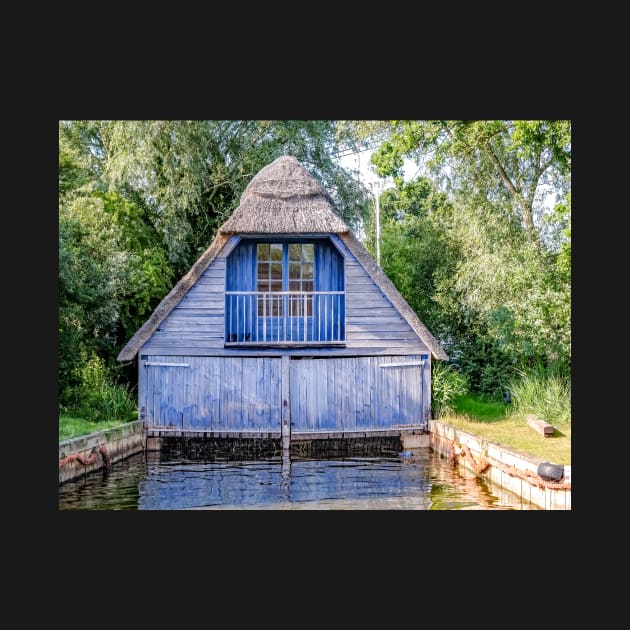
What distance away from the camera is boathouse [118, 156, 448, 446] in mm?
15484

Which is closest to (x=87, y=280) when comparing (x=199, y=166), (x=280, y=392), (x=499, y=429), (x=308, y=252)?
(x=280, y=392)

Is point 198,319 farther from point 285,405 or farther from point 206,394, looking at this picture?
point 285,405

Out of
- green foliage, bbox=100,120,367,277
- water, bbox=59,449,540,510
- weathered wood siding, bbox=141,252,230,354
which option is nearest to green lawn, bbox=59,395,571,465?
water, bbox=59,449,540,510

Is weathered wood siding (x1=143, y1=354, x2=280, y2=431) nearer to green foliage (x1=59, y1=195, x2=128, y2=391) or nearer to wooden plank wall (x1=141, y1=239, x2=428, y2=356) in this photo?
wooden plank wall (x1=141, y1=239, x2=428, y2=356)

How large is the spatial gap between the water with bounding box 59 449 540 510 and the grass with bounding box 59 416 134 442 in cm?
70

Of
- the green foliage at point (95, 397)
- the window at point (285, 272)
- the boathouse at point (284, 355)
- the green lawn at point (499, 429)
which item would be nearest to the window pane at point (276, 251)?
the window at point (285, 272)

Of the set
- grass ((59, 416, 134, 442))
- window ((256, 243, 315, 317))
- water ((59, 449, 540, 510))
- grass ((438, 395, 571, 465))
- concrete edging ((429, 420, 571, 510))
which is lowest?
water ((59, 449, 540, 510))

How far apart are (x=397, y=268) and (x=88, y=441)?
11.4m

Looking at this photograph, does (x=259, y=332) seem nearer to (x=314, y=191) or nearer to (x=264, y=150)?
(x=314, y=191)

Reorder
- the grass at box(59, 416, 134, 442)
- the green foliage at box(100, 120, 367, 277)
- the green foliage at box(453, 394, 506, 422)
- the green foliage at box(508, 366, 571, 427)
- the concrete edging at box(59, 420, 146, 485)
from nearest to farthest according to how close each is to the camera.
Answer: the concrete edging at box(59, 420, 146, 485) < the grass at box(59, 416, 134, 442) < the green foliage at box(508, 366, 571, 427) < the green foliage at box(453, 394, 506, 422) < the green foliage at box(100, 120, 367, 277)

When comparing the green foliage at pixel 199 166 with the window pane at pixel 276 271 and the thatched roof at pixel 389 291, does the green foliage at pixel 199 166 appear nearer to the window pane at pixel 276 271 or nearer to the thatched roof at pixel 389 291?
the window pane at pixel 276 271

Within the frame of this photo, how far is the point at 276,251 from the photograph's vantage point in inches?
649

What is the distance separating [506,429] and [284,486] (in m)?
4.48

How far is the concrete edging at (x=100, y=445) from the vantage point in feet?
39.4
